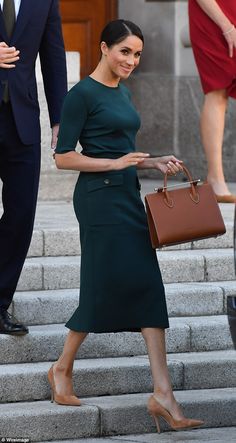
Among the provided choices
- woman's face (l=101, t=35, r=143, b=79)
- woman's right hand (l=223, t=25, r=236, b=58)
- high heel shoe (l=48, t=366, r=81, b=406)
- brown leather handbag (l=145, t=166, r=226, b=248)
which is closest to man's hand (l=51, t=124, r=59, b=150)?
woman's face (l=101, t=35, r=143, b=79)

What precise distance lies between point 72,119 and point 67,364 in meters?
1.09

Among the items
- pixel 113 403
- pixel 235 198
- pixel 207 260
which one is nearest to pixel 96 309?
pixel 113 403

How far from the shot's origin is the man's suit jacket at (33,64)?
707 cm

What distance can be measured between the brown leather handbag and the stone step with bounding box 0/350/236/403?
958 millimetres

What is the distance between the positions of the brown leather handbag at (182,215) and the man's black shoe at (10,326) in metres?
1.07

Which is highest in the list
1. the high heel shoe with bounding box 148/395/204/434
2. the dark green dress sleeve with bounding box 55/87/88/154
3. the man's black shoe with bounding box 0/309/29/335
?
the dark green dress sleeve with bounding box 55/87/88/154

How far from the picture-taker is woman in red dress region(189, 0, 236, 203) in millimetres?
9656

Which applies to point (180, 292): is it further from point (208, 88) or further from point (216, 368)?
point (208, 88)

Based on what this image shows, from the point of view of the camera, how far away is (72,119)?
6621 millimetres

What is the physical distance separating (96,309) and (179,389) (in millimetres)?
880

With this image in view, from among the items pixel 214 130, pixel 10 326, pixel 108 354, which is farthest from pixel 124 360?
pixel 214 130

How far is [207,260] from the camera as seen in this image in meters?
8.44

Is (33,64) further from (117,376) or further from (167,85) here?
(167,85)

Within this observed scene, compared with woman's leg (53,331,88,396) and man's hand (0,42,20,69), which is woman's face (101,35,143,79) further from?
woman's leg (53,331,88,396)
